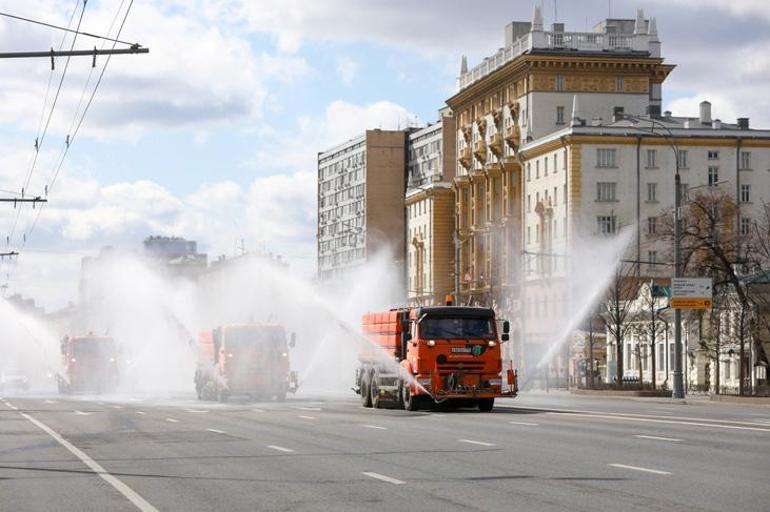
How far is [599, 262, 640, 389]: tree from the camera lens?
7500cm

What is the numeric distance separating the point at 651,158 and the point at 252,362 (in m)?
59.9

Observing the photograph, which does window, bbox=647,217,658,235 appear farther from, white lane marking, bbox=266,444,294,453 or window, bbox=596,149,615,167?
white lane marking, bbox=266,444,294,453

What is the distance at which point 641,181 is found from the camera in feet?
355

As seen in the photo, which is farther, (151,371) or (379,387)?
(151,371)

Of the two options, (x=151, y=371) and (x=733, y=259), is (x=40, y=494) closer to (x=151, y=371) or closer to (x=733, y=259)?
(x=733, y=259)

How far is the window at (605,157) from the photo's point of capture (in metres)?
108

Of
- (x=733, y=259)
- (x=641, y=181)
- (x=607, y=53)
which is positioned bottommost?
(x=733, y=259)

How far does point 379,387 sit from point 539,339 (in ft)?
234

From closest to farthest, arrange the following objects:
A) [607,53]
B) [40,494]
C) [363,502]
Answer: [363,502], [40,494], [607,53]

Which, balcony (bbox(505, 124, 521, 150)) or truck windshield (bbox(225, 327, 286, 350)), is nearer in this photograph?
truck windshield (bbox(225, 327, 286, 350))

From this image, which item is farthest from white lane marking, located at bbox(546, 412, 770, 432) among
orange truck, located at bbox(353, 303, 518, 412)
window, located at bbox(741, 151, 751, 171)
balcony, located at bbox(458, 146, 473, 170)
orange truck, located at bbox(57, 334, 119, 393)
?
balcony, located at bbox(458, 146, 473, 170)

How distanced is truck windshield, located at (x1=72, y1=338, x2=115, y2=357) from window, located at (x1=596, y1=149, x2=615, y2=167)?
43.9 meters

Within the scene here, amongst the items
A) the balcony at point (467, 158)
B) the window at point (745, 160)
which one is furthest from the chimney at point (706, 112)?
the balcony at point (467, 158)

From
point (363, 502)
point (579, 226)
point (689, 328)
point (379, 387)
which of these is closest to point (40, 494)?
point (363, 502)
